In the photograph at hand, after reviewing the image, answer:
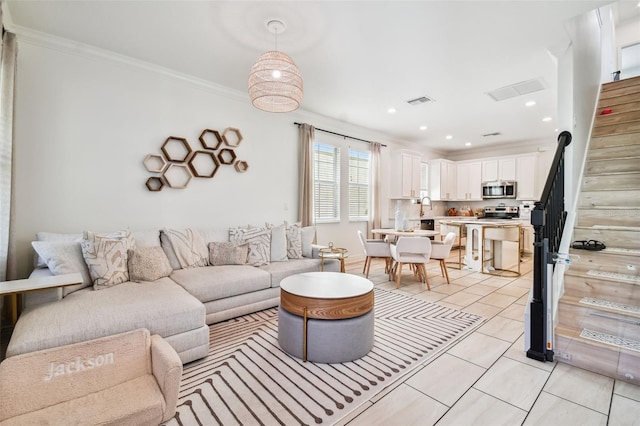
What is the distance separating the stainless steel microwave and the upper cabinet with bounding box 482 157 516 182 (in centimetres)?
14

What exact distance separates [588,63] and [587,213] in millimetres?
1861

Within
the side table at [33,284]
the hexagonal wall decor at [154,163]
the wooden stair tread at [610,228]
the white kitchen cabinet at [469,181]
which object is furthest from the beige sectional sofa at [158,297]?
the white kitchen cabinet at [469,181]

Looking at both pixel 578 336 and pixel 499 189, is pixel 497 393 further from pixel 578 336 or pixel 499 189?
pixel 499 189

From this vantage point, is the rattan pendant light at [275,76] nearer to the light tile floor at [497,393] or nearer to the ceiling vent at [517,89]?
the light tile floor at [497,393]

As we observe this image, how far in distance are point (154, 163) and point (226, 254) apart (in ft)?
4.57

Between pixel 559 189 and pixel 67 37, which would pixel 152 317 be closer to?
pixel 67 37

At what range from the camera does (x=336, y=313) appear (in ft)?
7.14

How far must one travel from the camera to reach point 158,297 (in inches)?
88.4

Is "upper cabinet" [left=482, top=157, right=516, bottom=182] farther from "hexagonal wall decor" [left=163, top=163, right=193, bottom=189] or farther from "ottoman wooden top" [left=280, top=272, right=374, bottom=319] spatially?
"hexagonal wall decor" [left=163, top=163, right=193, bottom=189]

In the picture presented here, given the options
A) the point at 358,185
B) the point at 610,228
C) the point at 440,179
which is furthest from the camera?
the point at 440,179

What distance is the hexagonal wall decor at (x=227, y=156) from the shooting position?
404 centimetres

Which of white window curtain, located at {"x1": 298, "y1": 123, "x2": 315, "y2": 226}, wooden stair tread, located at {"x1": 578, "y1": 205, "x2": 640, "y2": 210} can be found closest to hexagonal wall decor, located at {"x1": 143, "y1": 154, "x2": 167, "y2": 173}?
white window curtain, located at {"x1": 298, "y1": 123, "x2": 315, "y2": 226}

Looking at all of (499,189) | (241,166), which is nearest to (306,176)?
(241,166)

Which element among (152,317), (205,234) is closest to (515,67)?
(205,234)
